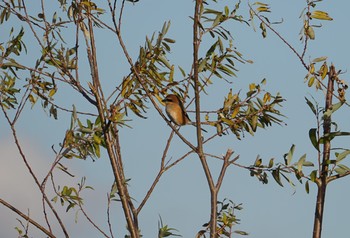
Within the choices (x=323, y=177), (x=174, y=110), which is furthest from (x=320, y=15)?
(x=174, y=110)

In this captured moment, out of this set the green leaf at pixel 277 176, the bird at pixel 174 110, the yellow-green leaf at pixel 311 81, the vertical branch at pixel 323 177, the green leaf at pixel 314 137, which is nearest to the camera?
the vertical branch at pixel 323 177

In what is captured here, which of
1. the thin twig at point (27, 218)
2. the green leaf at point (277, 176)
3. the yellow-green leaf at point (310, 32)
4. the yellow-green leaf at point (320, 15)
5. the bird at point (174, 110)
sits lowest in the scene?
the thin twig at point (27, 218)

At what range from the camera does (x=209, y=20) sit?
5578 mm

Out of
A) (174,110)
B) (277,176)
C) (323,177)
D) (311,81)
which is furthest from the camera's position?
(174,110)

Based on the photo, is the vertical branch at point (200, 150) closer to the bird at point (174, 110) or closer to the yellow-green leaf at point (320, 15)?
the yellow-green leaf at point (320, 15)

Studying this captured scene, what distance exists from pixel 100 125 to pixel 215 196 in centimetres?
131

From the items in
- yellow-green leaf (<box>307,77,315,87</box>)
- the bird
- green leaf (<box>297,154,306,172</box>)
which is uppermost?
the bird

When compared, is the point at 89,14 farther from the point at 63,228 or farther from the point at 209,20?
the point at 63,228

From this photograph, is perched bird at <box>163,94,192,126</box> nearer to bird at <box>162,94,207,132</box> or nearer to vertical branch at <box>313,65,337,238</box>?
bird at <box>162,94,207,132</box>

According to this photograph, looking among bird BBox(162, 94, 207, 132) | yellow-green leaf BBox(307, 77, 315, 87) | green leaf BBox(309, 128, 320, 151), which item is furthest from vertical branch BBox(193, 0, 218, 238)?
bird BBox(162, 94, 207, 132)

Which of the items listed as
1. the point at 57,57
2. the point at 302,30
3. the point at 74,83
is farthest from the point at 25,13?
the point at 302,30

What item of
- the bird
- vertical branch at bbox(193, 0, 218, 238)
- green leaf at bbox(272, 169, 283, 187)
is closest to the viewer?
vertical branch at bbox(193, 0, 218, 238)

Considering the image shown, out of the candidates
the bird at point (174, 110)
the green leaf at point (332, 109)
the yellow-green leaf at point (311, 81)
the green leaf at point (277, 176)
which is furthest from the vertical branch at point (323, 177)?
the bird at point (174, 110)

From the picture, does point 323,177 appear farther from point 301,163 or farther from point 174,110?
point 174,110
